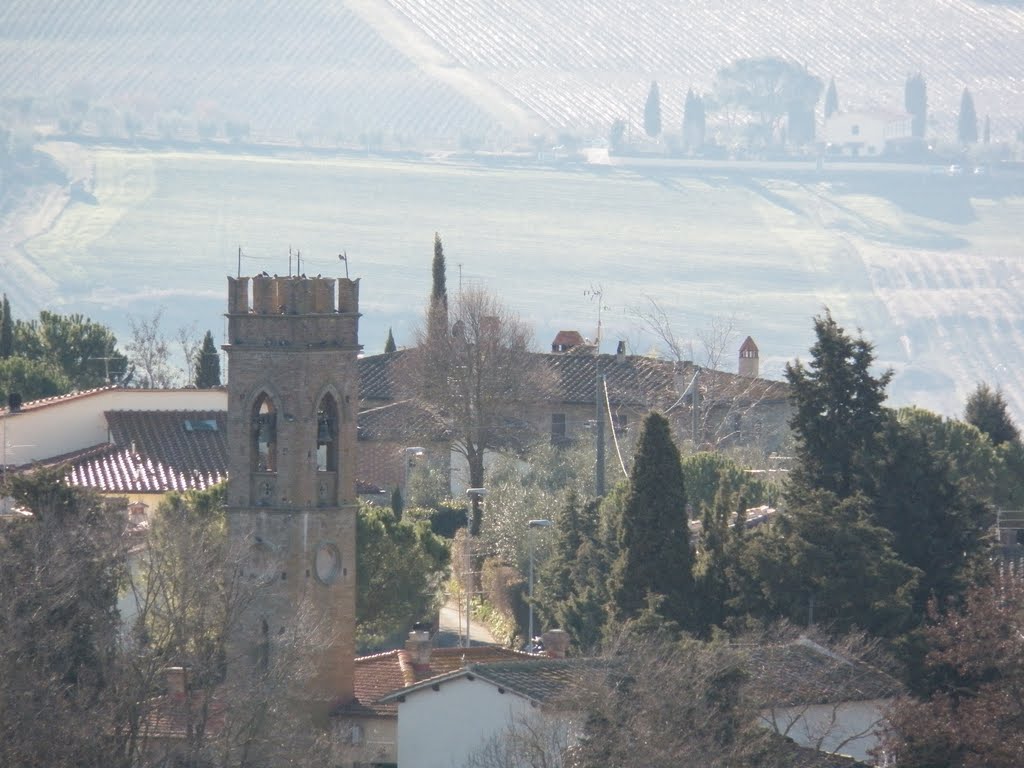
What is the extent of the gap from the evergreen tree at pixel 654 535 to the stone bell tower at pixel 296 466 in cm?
446

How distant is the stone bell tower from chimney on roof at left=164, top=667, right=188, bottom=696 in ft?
3.64

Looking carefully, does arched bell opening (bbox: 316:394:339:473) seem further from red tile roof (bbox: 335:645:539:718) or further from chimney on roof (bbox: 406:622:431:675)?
red tile roof (bbox: 335:645:539:718)

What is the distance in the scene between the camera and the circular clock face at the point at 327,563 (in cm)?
4219

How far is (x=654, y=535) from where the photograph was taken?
146 ft

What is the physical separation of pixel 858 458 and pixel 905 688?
803 centimetres

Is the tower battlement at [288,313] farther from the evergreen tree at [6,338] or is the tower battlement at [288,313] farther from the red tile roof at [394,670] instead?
the evergreen tree at [6,338]

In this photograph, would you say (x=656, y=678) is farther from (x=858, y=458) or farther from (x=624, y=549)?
(x=858, y=458)

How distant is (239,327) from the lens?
43406 mm

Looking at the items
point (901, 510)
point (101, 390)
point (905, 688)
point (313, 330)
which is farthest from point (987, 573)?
point (101, 390)

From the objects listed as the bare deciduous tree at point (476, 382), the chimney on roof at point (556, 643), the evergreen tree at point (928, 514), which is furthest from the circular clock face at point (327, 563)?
the bare deciduous tree at point (476, 382)

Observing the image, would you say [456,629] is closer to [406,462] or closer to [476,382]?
[406,462]

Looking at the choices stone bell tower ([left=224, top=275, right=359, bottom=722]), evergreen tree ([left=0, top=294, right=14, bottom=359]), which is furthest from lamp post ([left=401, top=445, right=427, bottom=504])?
evergreen tree ([left=0, top=294, right=14, bottom=359])

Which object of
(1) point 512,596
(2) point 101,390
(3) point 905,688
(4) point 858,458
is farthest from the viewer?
(2) point 101,390

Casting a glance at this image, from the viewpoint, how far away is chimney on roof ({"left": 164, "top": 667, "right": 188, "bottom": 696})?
1494 inches
